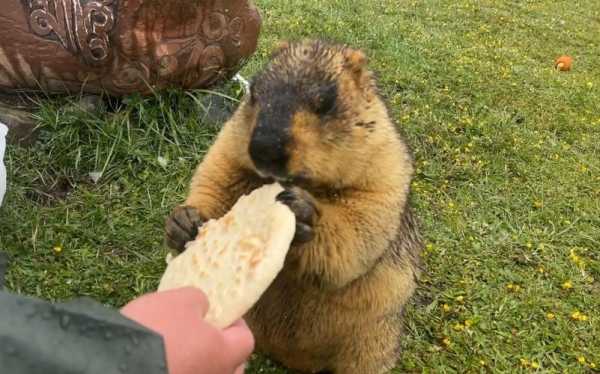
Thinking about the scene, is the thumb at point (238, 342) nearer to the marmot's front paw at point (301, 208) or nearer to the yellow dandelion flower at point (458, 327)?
the marmot's front paw at point (301, 208)

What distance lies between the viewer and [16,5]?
395cm

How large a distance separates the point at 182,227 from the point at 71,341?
1.12 meters

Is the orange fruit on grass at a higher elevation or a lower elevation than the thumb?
lower

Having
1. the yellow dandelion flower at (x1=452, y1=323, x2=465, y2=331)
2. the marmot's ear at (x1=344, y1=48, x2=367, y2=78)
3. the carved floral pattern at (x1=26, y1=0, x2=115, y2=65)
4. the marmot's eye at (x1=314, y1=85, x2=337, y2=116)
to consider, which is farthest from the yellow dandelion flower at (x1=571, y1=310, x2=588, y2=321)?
the carved floral pattern at (x1=26, y1=0, x2=115, y2=65)

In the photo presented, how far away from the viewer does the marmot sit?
218cm

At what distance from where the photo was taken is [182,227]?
97.0 inches

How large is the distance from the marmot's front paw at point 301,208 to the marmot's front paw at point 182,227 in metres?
0.41

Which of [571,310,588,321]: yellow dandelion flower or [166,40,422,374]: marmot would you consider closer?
[166,40,422,374]: marmot

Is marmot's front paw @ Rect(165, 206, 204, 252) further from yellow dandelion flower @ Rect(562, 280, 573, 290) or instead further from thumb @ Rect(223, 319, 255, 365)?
yellow dandelion flower @ Rect(562, 280, 573, 290)

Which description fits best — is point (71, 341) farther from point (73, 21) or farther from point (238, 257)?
point (73, 21)

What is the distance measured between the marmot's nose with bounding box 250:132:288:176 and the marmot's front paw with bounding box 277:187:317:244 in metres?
0.13

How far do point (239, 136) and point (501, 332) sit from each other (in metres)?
2.08

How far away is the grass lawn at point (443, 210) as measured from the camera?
360 centimetres

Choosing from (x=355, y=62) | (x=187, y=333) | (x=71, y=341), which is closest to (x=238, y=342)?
(x=187, y=333)
